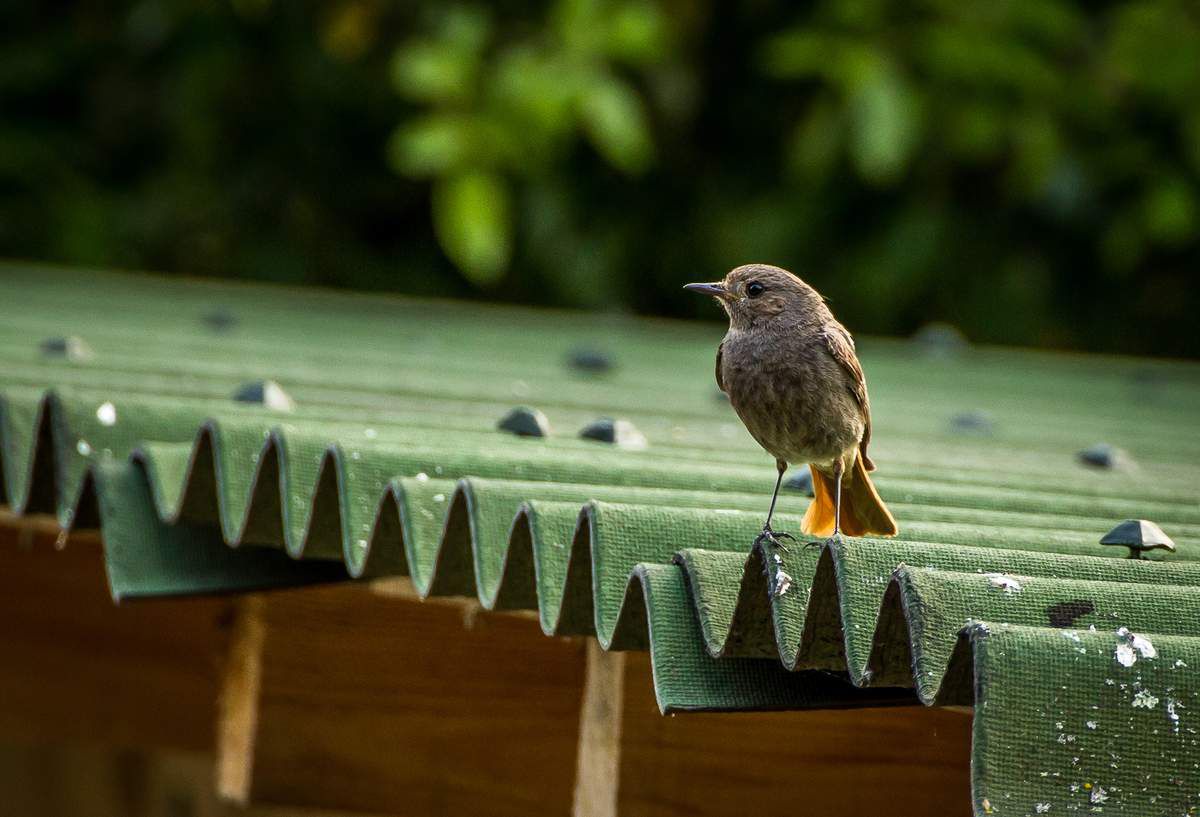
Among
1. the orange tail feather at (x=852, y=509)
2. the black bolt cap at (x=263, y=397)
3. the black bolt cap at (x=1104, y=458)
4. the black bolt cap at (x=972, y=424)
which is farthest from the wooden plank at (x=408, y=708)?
the black bolt cap at (x=972, y=424)

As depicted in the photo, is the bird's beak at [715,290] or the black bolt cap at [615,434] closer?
the bird's beak at [715,290]

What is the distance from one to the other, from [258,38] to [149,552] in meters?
8.00

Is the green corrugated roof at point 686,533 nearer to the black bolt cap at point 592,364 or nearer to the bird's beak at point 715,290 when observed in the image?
the bird's beak at point 715,290

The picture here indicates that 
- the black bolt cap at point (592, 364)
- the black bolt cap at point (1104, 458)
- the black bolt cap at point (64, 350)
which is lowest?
the black bolt cap at point (1104, 458)

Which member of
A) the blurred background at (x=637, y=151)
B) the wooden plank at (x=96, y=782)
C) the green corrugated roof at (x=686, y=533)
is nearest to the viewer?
the green corrugated roof at (x=686, y=533)

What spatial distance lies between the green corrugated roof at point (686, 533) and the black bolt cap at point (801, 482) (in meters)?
0.05

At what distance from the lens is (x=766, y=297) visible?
99.8 inches

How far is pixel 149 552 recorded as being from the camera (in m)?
2.41

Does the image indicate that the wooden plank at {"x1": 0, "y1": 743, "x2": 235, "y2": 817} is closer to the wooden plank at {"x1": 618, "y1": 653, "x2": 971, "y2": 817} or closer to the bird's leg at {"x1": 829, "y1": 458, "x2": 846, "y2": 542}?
the bird's leg at {"x1": 829, "y1": 458, "x2": 846, "y2": 542}

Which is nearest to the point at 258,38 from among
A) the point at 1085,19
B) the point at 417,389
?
the point at 1085,19

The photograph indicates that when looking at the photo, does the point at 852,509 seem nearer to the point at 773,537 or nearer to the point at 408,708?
the point at 773,537

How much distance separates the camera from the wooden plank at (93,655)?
3377 millimetres

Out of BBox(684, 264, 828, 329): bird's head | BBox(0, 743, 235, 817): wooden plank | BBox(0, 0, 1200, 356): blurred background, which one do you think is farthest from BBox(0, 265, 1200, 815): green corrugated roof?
BBox(0, 0, 1200, 356): blurred background

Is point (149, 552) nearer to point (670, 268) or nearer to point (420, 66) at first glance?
point (420, 66)
